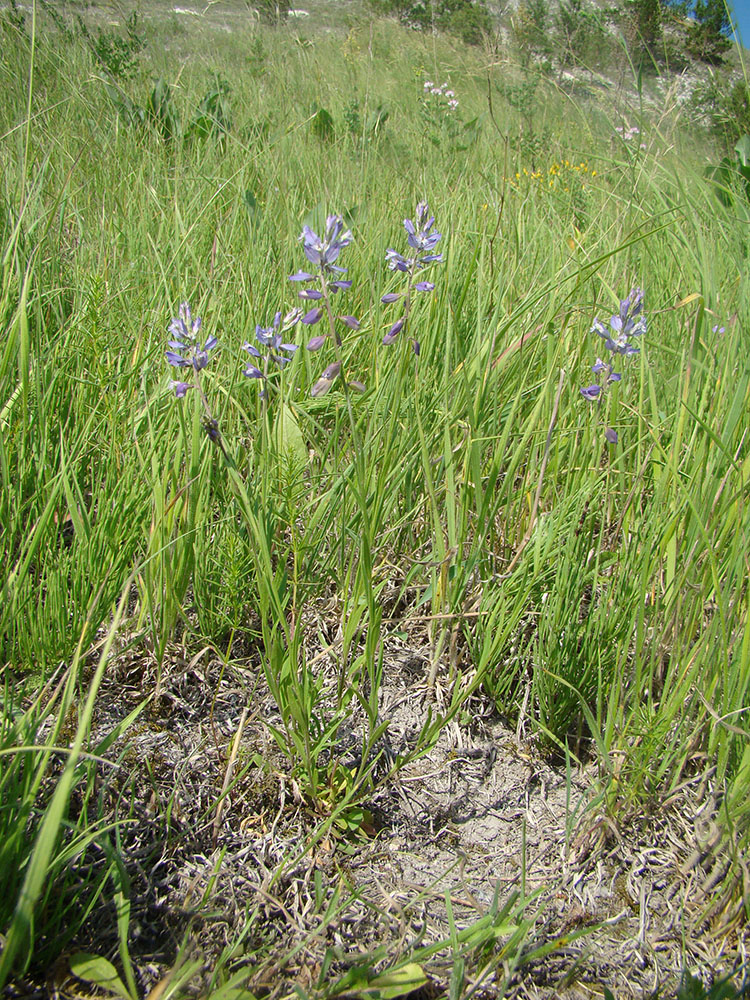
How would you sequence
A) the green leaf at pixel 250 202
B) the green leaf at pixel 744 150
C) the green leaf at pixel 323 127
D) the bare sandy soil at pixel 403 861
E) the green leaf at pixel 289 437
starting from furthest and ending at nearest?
the green leaf at pixel 323 127
the green leaf at pixel 744 150
the green leaf at pixel 250 202
the green leaf at pixel 289 437
the bare sandy soil at pixel 403 861

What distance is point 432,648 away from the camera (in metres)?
1.35

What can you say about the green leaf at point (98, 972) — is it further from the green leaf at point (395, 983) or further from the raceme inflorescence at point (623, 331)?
the raceme inflorescence at point (623, 331)

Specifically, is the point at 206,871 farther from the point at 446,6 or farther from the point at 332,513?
the point at 446,6

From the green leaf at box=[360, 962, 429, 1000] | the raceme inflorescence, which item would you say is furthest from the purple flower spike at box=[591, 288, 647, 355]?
the green leaf at box=[360, 962, 429, 1000]

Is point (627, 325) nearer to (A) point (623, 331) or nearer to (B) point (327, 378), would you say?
(A) point (623, 331)

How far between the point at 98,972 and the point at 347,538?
85cm

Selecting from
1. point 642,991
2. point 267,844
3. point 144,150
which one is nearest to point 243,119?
point 144,150

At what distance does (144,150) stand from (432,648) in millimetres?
2560

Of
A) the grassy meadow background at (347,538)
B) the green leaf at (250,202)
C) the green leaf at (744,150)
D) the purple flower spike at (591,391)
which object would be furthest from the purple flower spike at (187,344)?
the green leaf at (744,150)

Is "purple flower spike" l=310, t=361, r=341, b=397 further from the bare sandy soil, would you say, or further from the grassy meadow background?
the bare sandy soil

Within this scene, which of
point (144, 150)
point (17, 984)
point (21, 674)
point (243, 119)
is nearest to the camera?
point (17, 984)

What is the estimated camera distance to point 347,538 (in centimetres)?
141

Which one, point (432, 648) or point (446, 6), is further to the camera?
point (446, 6)

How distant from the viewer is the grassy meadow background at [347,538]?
0.97 meters
